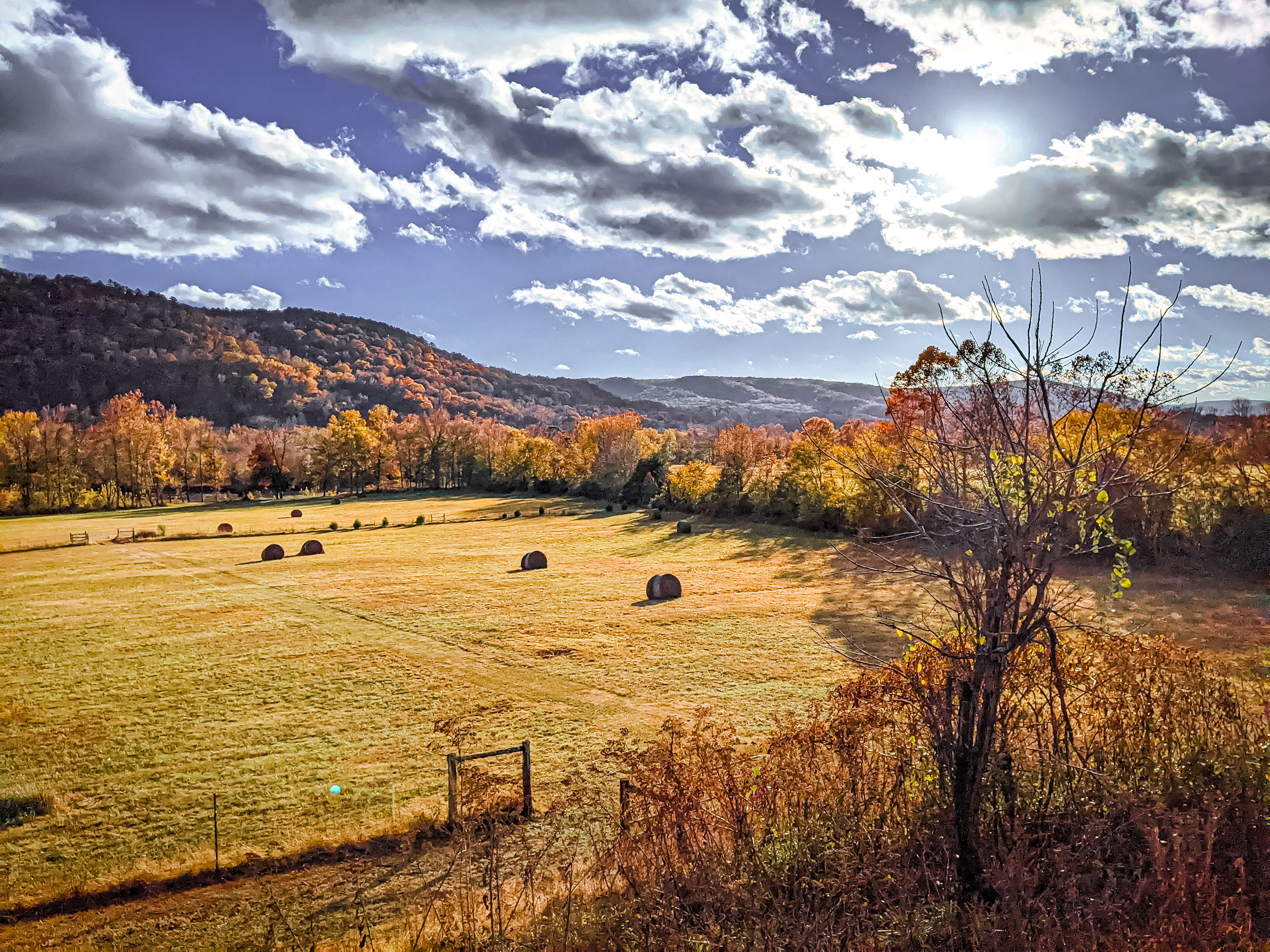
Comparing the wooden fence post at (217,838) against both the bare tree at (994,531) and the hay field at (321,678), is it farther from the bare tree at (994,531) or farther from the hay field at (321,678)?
the bare tree at (994,531)

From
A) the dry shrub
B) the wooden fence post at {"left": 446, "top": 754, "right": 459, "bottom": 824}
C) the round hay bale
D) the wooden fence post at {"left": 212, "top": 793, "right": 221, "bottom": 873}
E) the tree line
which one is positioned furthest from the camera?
the tree line

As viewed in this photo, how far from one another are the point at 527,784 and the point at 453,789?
124 centimetres

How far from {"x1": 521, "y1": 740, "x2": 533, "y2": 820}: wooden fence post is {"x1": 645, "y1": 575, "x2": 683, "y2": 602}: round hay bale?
18017 millimetres

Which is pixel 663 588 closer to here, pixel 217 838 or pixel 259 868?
pixel 259 868

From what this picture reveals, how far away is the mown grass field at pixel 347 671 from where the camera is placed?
1227 centimetres

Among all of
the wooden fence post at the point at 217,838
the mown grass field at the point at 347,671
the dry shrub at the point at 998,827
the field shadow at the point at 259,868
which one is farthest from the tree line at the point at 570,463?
the wooden fence post at the point at 217,838

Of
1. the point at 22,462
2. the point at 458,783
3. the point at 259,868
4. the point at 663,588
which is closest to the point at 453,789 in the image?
the point at 458,783

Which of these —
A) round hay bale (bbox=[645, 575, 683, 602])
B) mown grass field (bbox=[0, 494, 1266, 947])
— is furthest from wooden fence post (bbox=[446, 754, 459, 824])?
round hay bale (bbox=[645, 575, 683, 602])

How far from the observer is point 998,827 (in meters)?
6.52

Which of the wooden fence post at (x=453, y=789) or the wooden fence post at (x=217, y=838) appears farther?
the wooden fence post at (x=453, y=789)

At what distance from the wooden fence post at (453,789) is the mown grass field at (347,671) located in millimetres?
1100

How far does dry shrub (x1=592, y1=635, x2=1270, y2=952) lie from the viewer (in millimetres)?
5602

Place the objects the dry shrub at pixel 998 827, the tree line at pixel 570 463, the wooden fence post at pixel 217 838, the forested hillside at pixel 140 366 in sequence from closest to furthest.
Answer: the dry shrub at pixel 998 827
the wooden fence post at pixel 217 838
the tree line at pixel 570 463
the forested hillside at pixel 140 366

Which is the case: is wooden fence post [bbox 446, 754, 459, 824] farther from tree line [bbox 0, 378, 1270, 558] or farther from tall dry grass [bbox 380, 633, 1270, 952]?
tree line [bbox 0, 378, 1270, 558]
